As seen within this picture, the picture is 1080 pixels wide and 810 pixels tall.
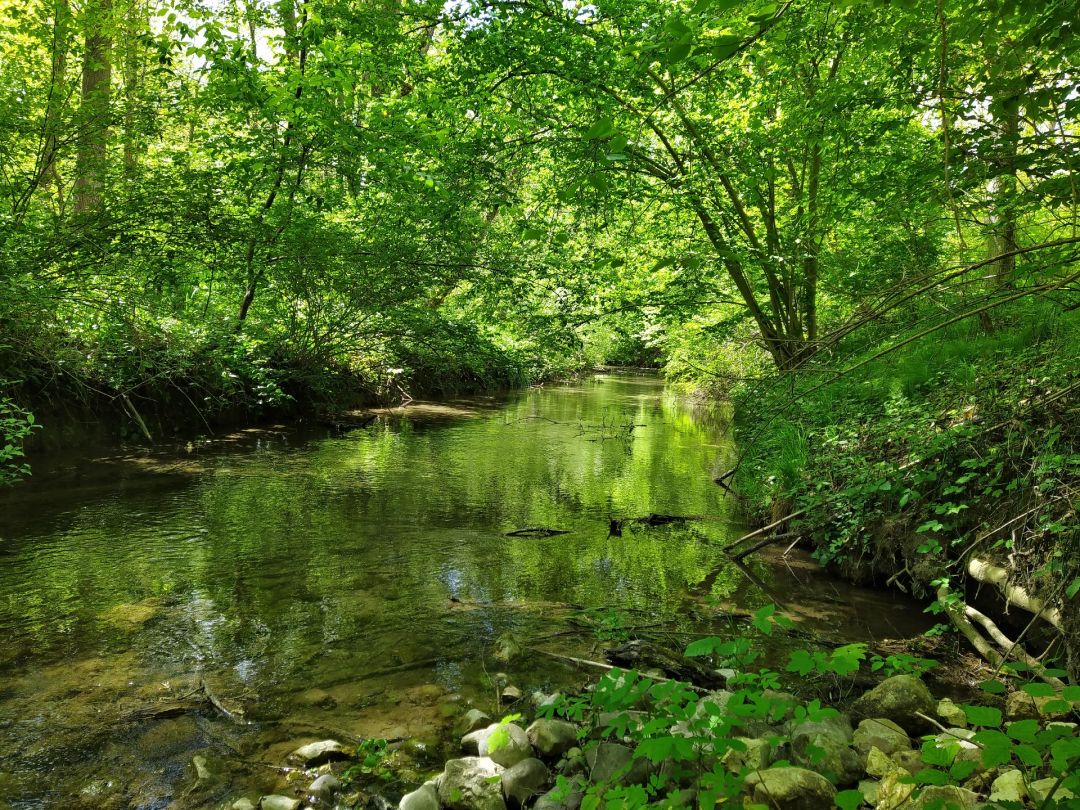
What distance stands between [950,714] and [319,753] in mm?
3285

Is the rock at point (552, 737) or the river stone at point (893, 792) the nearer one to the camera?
the river stone at point (893, 792)

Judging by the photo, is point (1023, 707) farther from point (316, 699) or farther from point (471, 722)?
point (316, 699)

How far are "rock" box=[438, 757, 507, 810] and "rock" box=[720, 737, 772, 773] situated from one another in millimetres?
1012

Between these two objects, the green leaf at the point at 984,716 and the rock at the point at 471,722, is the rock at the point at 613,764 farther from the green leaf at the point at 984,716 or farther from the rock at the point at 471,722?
the green leaf at the point at 984,716

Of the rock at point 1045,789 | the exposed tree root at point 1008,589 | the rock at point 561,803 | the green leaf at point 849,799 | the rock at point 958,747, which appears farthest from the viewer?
the exposed tree root at point 1008,589

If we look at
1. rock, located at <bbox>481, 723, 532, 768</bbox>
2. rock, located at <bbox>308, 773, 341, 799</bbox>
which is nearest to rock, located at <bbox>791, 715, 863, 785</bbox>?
rock, located at <bbox>481, 723, 532, 768</bbox>

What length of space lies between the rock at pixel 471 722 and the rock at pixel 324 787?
73cm

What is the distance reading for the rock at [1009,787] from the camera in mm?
2443

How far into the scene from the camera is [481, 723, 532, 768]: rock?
10.2 ft

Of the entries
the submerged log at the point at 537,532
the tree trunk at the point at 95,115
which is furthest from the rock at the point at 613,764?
the tree trunk at the point at 95,115

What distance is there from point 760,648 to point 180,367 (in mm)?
9706

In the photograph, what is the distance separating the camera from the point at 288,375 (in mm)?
14039

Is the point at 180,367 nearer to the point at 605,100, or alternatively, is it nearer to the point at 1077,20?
the point at 605,100

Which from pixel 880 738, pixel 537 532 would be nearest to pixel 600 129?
pixel 880 738
